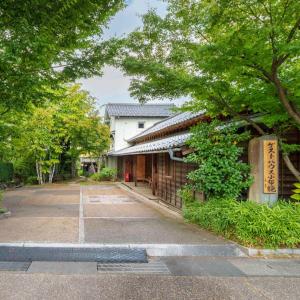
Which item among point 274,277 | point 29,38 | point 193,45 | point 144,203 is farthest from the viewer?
point 144,203

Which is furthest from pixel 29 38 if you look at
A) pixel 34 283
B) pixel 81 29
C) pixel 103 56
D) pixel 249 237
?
pixel 249 237

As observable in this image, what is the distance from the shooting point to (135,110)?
33250mm

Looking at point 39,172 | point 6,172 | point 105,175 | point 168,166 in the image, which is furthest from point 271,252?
point 105,175

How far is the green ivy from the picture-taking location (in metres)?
7.90

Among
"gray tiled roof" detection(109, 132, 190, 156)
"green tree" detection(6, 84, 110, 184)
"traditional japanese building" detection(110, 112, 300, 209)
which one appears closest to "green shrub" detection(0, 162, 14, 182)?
"green tree" detection(6, 84, 110, 184)

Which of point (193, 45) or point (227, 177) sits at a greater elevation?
point (193, 45)

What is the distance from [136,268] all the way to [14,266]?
2156mm

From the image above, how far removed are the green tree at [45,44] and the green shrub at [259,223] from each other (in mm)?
4621

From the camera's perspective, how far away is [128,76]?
300 inches

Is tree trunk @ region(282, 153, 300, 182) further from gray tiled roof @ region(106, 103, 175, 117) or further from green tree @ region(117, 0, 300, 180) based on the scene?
gray tiled roof @ region(106, 103, 175, 117)

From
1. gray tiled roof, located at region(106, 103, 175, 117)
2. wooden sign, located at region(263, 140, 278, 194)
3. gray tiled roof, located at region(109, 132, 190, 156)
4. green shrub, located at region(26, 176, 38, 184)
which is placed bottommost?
green shrub, located at region(26, 176, 38, 184)

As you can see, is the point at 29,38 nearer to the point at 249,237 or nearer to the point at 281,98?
the point at 281,98

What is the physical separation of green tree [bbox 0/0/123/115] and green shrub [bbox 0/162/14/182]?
1433 cm

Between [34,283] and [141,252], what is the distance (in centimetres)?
230
